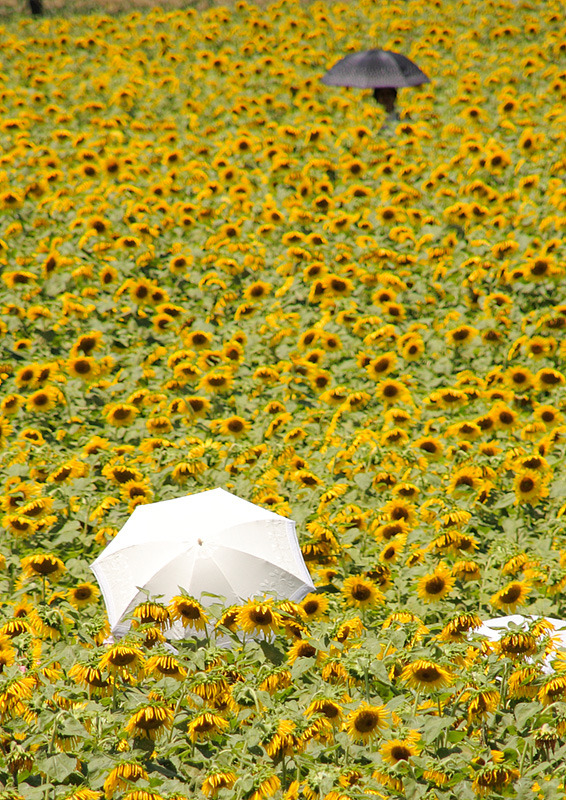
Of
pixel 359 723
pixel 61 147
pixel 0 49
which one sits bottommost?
pixel 359 723

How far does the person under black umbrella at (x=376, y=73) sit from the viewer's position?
10852 millimetres

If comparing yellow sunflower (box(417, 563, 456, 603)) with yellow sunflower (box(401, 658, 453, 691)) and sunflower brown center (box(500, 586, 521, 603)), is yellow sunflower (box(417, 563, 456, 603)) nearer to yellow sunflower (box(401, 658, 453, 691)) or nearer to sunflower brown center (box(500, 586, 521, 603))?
sunflower brown center (box(500, 586, 521, 603))

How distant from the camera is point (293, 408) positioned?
6500 mm

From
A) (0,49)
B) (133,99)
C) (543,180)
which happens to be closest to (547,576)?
(543,180)

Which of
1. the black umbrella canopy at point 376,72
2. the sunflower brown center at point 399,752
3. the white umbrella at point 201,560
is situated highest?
the black umbrella canopy at point 376,72

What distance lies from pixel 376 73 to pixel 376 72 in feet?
0.06

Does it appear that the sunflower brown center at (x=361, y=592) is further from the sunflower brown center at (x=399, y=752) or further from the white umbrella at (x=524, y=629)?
the sunflower brown center at (x=399, y=752)

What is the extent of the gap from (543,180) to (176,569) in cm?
734

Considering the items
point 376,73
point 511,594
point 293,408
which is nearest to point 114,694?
point 511,594

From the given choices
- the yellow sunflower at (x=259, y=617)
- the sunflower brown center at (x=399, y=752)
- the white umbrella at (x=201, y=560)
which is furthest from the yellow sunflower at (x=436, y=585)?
the sunflower brown center at (x=399, y=752)

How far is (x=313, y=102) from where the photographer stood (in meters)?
11.7

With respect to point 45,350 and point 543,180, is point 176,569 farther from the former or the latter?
point 543,180

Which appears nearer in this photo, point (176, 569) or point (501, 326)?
point (176, 569)

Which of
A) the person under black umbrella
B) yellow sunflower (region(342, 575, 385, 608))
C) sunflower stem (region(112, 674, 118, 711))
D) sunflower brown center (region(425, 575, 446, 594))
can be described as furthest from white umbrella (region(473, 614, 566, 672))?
the person under black umbrella
